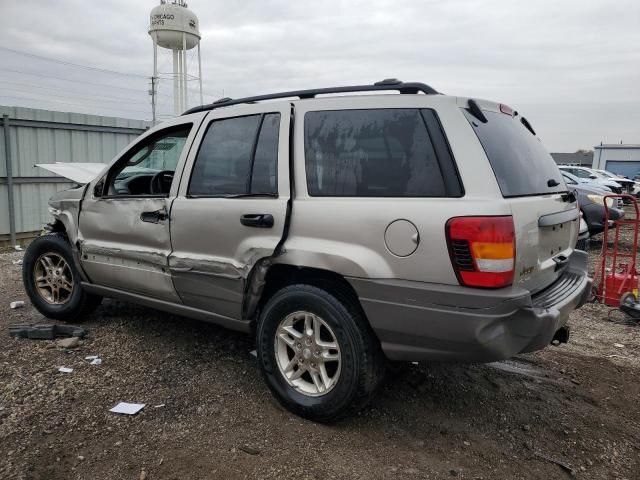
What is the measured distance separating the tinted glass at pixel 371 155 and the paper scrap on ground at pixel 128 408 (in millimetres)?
1746

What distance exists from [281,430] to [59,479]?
1156 mm

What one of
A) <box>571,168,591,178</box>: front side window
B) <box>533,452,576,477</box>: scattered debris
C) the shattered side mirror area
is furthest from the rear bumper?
<box>571,168,591,178</box>: front side window

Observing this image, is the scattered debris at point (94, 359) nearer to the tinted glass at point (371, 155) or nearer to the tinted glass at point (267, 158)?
the tinted glass at point (267, 158)

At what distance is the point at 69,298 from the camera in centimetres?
452

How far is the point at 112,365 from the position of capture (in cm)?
376

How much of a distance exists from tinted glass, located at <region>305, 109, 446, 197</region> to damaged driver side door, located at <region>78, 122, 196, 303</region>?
3.82 ft

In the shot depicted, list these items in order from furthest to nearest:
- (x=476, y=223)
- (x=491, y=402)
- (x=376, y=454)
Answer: (x=491, y=402)
(x=376, y=454)
(x=476, y=223)

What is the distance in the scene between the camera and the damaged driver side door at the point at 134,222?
3619mm

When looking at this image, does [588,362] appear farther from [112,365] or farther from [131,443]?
[112,365]

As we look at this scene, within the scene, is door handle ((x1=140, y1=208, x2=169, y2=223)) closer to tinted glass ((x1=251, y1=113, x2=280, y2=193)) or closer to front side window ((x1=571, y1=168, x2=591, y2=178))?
tinted glass ((x1=251, y1=113, x2=280, y2=193))

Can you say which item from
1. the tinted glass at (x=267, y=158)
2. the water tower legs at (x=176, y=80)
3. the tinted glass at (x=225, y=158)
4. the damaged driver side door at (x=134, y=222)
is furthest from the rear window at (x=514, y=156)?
the water tower legs at (x=176, y=80)

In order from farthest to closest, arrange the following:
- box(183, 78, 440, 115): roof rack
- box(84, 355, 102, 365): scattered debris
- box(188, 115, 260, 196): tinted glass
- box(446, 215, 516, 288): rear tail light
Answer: box(84, 355, 102, 365): scattered debris → box(188, 115, 260, 196): tinted glass → box(183, 78, 440, 115): roof rack → box(446, 215, 516, 288): rear tail light

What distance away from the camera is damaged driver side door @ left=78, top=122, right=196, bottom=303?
3.62 meters

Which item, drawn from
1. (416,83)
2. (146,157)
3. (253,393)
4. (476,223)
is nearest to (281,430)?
(253,393)
